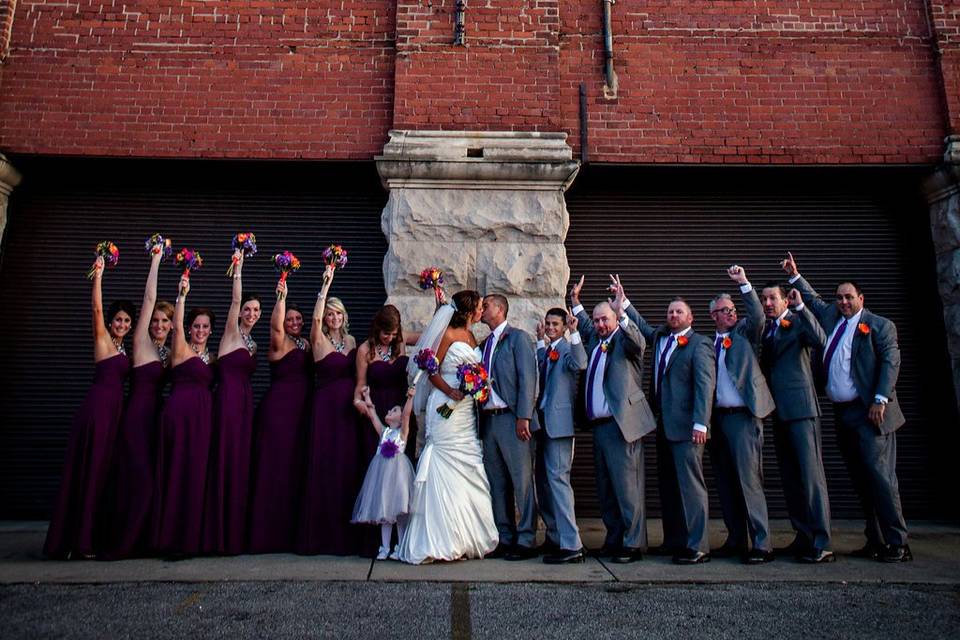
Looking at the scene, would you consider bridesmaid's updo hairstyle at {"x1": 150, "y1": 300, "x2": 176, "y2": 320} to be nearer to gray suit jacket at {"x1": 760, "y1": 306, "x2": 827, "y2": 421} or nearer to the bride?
the bride

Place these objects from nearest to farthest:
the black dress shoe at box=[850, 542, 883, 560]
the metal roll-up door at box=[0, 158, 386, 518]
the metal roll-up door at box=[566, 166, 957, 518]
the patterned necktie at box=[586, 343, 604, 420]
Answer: the black dress shoe at box=[850, 542, 883, 560] < the patterned necktie at box=[586, 343, 604, 420] < the metal roll-up door at box=[0, 158, 386, 518] < the metal roll-up door at box=[566, 166, 957, 518]

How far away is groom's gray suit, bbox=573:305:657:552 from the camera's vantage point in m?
5.10

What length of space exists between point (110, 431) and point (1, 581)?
4.31ft

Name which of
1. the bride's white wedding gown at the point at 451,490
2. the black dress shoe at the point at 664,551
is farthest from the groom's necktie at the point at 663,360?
the bride's white wedding gown at the point at 451,490

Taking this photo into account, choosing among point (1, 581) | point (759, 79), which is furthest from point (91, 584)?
point (759, 79)

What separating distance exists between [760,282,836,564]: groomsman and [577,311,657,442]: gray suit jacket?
1134mm

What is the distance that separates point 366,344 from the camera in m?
5.61

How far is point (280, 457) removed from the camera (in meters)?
5.43

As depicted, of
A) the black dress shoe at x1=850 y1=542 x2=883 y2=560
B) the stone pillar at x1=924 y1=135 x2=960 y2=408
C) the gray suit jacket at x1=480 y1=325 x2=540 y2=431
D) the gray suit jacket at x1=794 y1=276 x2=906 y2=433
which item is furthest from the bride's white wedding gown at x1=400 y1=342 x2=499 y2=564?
the stone pillar at x1=924 y1=135 x2=960 y2=408

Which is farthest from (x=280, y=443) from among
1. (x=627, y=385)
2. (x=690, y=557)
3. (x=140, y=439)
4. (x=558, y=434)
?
(x=690, y=557)

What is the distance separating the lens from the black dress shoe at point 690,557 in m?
4.89

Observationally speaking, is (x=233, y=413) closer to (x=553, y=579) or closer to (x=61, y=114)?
(x=553, y=579)

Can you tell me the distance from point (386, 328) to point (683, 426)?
2596 mm

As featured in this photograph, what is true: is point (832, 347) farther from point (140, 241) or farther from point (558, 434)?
point (140, 241)
